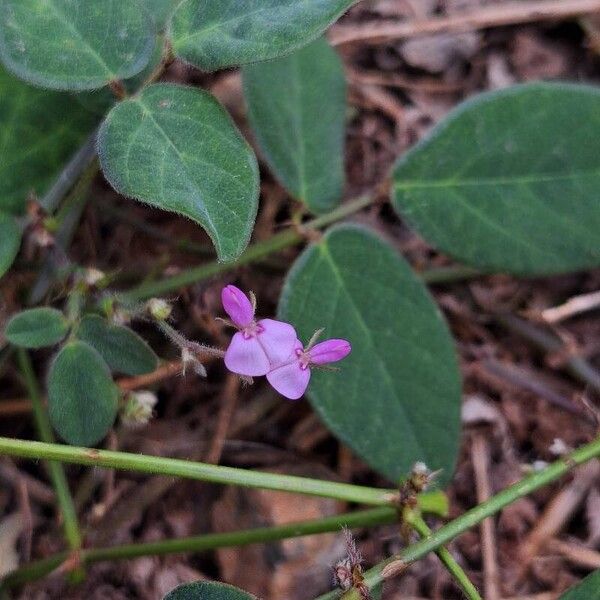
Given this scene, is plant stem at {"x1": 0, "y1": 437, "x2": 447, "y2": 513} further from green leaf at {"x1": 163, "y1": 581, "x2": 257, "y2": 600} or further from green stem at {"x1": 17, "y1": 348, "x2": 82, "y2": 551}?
green stem at {"x1": 17, "y1": 348, "x2": 82, "y2": 551}

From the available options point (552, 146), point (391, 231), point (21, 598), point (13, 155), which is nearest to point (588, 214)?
point (552, 146)

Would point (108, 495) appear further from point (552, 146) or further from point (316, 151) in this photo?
point (552, 146)

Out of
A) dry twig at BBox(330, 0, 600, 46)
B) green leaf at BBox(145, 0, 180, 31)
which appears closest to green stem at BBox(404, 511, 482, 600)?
green leaf at BBox(145, 0, 180, 31)

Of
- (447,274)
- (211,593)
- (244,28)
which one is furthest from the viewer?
(447,274)

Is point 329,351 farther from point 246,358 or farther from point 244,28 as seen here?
point 244,28

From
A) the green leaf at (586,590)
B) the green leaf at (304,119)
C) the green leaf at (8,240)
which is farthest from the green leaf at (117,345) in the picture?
the green leaf at (586,590)

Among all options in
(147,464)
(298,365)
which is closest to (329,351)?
(298,365)

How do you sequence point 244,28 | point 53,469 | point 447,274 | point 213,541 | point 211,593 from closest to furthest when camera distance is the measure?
1. point 211,593
2. point 244,28
3. point 213,541
4. point 53,469
5. point 447,274
